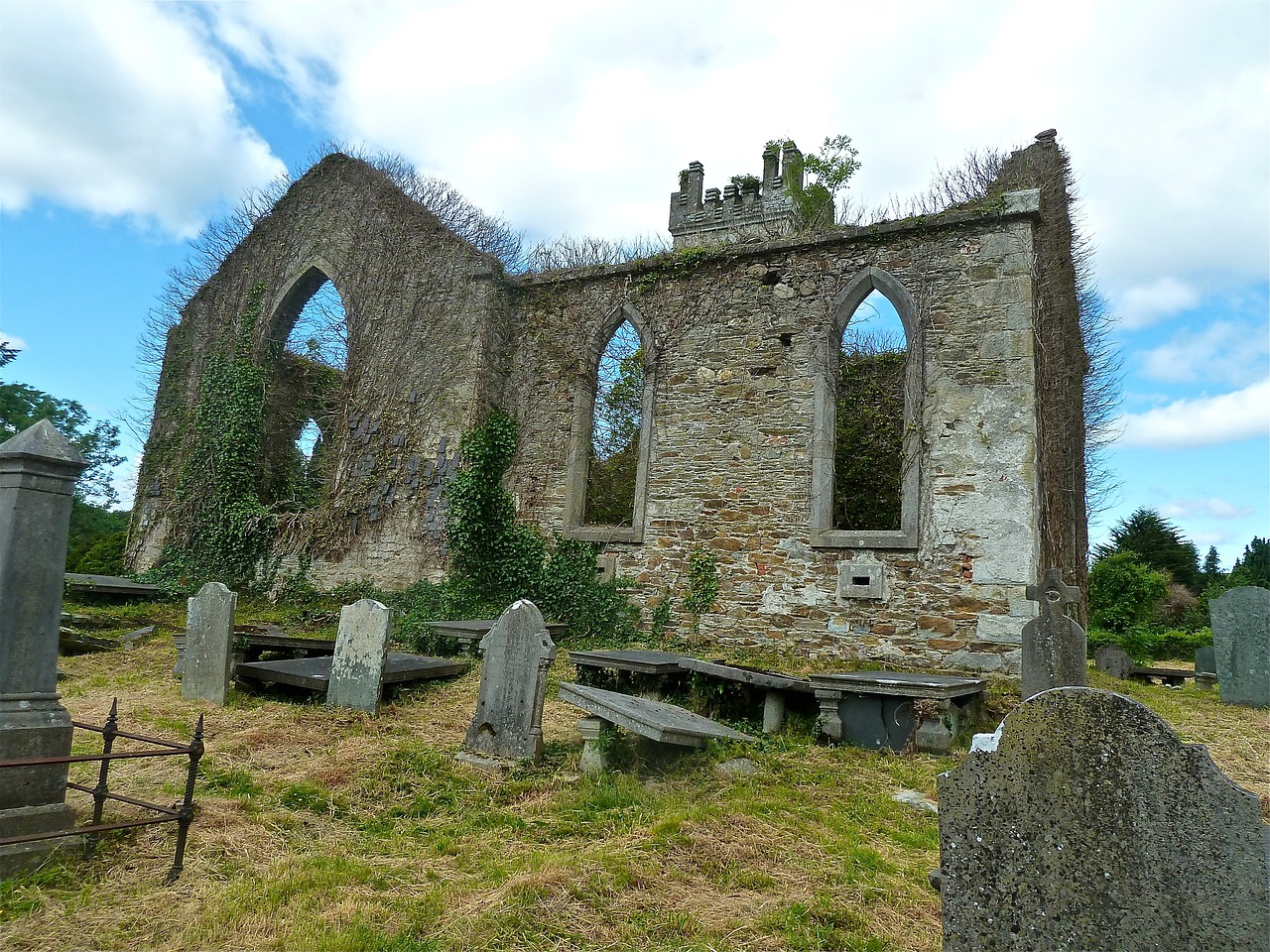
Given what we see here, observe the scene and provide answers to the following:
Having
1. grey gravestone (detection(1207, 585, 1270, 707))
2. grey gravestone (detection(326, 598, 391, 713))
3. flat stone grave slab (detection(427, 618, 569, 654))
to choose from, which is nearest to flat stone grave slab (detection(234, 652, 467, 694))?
grey gravestone (detection(326, 598, 391, 713))

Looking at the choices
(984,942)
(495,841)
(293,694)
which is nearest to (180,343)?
(293,694)

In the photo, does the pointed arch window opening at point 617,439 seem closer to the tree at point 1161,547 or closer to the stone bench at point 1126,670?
the stone bench at point 1126,670

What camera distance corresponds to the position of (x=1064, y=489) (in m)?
10.4

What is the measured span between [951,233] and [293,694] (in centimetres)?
880

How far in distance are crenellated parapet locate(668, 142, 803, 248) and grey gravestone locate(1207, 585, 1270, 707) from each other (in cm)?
1490

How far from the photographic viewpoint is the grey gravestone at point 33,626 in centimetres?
367

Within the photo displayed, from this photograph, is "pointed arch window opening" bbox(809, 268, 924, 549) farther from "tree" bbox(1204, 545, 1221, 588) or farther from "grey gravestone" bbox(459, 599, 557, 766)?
"tree" bbox(1204, 545, 1221, 588)

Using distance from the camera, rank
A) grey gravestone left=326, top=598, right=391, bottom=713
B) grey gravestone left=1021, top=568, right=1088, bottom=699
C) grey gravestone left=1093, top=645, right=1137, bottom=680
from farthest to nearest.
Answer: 1. grey gravestone left=1093, top=645, right=1137, bottom=680
2. grey gravestone left=1021, top=568, right=1088, bottom=699
3. grey gravestone left=326, top=598, right=391, bottom=713

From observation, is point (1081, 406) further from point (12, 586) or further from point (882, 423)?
point (12, 586)

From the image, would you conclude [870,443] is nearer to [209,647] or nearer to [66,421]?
[209,647]

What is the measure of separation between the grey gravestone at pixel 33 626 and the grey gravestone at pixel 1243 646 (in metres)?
10.8

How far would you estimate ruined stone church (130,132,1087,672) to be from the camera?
29.3 feet

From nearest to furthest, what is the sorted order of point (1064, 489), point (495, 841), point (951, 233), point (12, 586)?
point (12, 586), point (495, 841), point (951, 233), point (1064, 489)

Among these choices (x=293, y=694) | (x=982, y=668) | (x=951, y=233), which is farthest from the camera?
(x=951, y=233)
